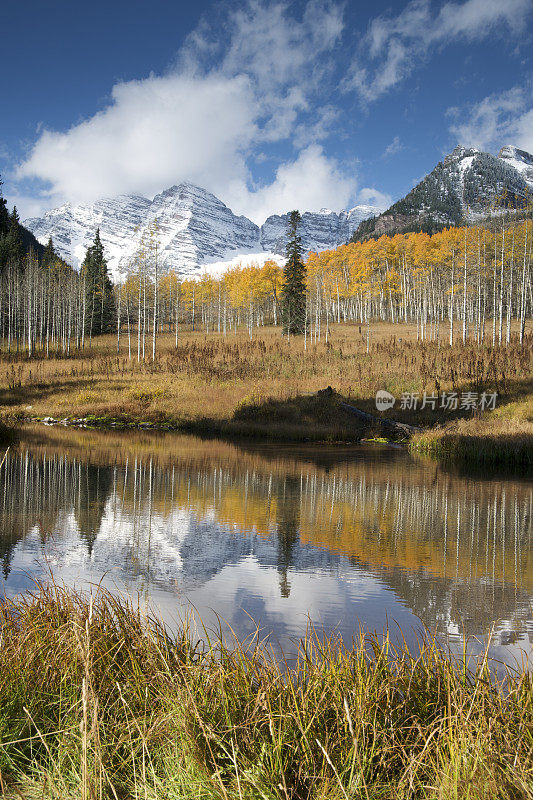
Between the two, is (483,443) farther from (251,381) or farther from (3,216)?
(3,216)

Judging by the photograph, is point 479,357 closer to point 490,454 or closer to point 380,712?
point 490,454

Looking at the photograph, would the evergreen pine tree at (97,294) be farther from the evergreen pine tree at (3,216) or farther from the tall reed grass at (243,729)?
the tall reed grass at (243,729)

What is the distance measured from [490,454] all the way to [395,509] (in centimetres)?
822

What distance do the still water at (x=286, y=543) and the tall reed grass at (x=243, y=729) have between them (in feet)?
4.04

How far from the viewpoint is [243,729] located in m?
2.78

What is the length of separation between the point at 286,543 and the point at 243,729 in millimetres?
5788

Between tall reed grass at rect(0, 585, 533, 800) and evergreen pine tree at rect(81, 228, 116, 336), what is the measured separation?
231 ft

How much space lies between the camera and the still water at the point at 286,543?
5633 millimetres

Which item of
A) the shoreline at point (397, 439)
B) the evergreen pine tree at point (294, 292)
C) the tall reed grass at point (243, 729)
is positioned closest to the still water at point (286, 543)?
the tall reed grass at point (243, 729)

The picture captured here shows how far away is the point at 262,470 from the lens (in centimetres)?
1591

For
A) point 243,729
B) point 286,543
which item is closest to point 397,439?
point 286,543

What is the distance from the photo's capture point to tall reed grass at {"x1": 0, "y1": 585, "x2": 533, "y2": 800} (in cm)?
236

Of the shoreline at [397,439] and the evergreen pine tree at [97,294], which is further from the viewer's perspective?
the evergreen pine tree at [97,294]

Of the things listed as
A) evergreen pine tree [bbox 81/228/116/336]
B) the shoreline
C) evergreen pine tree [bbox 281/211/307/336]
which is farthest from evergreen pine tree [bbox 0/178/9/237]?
the shoreline
